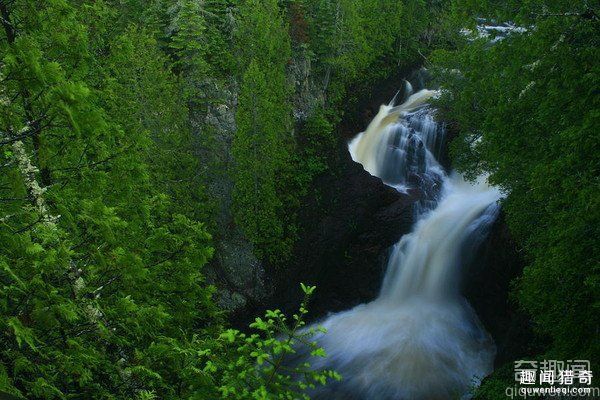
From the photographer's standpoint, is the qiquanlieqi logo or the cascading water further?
the cascading water

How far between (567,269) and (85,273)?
7.50 m

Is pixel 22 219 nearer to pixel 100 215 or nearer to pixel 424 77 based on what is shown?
pixel 100 215

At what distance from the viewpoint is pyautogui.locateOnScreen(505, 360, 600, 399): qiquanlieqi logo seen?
8641 mm

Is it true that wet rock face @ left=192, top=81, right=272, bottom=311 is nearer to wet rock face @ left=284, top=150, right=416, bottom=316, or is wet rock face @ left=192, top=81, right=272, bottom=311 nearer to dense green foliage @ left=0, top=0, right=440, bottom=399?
wet rock face @ left=284, top=150, right=416, bottom=316

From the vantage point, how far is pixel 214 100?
2164 cm

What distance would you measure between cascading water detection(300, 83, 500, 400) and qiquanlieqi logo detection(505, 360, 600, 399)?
3.48 meters

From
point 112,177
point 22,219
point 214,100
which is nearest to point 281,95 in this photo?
point 214,100

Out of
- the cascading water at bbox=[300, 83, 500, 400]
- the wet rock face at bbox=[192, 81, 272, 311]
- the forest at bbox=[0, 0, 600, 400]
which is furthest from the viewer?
the wet rock face at bbox=[192, 81, 272, 311]

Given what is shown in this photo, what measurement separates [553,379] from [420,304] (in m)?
9.56

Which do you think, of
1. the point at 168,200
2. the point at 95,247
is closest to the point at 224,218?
the point at 168,200

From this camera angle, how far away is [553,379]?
33.2ft

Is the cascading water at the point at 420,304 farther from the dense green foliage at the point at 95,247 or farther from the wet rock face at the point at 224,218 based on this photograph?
the dense green foliage at the point at 95,247

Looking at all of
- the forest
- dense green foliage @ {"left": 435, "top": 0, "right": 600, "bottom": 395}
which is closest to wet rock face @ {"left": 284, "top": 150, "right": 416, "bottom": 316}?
the forest

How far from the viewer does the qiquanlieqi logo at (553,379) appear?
28.3ft
